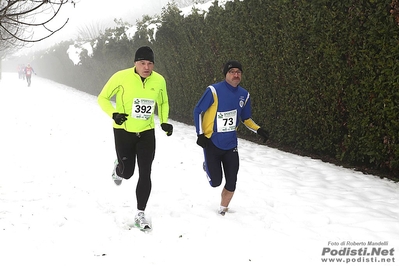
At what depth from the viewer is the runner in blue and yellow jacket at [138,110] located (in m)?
4.31

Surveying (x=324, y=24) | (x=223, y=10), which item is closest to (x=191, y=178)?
(x=324, y=24)

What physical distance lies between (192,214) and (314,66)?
417cm

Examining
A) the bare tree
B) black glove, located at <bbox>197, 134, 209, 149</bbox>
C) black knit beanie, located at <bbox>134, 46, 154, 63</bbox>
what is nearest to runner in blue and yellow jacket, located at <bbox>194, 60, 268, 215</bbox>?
black glove, located at <bbox>197, 134, 209, 149</bbox>

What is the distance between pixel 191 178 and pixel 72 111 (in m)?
10.6

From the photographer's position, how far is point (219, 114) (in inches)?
175

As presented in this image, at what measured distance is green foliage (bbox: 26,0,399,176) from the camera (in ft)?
19.2

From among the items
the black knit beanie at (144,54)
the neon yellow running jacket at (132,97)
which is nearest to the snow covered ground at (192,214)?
the neon yellow running jacket at (132,97)

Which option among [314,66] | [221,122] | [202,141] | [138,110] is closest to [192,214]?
[202,141]

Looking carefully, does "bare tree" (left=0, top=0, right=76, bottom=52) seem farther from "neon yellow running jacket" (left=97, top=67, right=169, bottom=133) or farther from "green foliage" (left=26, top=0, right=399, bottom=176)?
"green foliage" (left=26, top=0, right=399, bottom=176)

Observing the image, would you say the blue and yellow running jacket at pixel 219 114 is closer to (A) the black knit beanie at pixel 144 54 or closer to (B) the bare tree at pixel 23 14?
(A) the black knit beanie at pixel 144 54

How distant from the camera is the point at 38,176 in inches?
253

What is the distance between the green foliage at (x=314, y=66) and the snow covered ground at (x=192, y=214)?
1.95 ft

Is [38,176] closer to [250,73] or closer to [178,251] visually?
[178,251]

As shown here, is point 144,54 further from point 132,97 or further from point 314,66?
point 314,66
